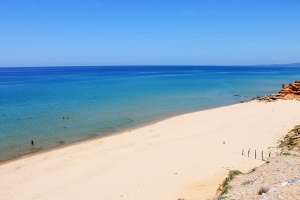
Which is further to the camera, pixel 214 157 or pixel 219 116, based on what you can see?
pixel 219 116

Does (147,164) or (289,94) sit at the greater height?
(289,94)

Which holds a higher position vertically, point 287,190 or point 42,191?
point 287,190

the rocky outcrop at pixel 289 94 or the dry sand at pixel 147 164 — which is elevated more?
the rocky outcrop at pixel 289 94

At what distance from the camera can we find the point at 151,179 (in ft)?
62.3

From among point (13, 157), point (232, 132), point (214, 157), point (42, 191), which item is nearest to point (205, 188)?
point (214, 157)

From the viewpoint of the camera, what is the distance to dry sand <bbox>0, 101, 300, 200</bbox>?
58.1 ft

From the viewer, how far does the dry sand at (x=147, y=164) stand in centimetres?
1770

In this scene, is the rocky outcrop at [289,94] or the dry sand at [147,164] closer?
the dry sand at [147,164]

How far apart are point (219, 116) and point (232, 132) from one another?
9512 millimetres

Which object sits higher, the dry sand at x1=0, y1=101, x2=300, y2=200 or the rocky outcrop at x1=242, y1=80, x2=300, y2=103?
the rocky outcrop at x1=242, y1=80, x2=300, y2=103

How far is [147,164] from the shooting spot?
2169 centimetres

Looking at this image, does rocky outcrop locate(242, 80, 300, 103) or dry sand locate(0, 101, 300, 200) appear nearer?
dry sand locate(0, 101, 300, 200)

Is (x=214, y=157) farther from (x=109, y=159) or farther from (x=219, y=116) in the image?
(x=219, y=116)

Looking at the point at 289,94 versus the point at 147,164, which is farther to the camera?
the point at 289,94
